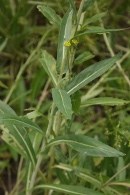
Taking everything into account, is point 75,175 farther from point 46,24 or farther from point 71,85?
point 46,24

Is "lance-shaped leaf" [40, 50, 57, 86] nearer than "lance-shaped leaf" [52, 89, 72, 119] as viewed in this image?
No

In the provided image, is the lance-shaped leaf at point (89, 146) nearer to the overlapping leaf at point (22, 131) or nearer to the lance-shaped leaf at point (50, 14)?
the overlapping leaf at point (22, 131)

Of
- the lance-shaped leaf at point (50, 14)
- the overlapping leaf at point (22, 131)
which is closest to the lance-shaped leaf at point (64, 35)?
the lance-shaped leaf at point (50, 14)

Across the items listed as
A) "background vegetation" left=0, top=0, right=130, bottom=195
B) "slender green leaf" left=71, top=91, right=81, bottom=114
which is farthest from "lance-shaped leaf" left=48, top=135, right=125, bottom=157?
"background vegetation" left=0, top=0, right=130, bottom=195

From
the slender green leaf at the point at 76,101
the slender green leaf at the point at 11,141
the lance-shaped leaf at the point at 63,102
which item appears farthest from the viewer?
the slender green leaf at the point at 11,141

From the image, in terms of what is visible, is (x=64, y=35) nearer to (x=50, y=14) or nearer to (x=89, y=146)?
(x=50, y=14)

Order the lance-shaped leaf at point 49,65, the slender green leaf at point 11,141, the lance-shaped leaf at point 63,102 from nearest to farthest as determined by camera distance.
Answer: the lance-shaped leaf at point 63,102, the lance-shaped leaf at point 49,65, the slender green leaf at point 11,141

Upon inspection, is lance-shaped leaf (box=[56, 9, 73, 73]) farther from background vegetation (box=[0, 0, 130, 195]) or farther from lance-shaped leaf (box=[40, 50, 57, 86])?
background vegetation (box=[0, 0, 130, 195])
